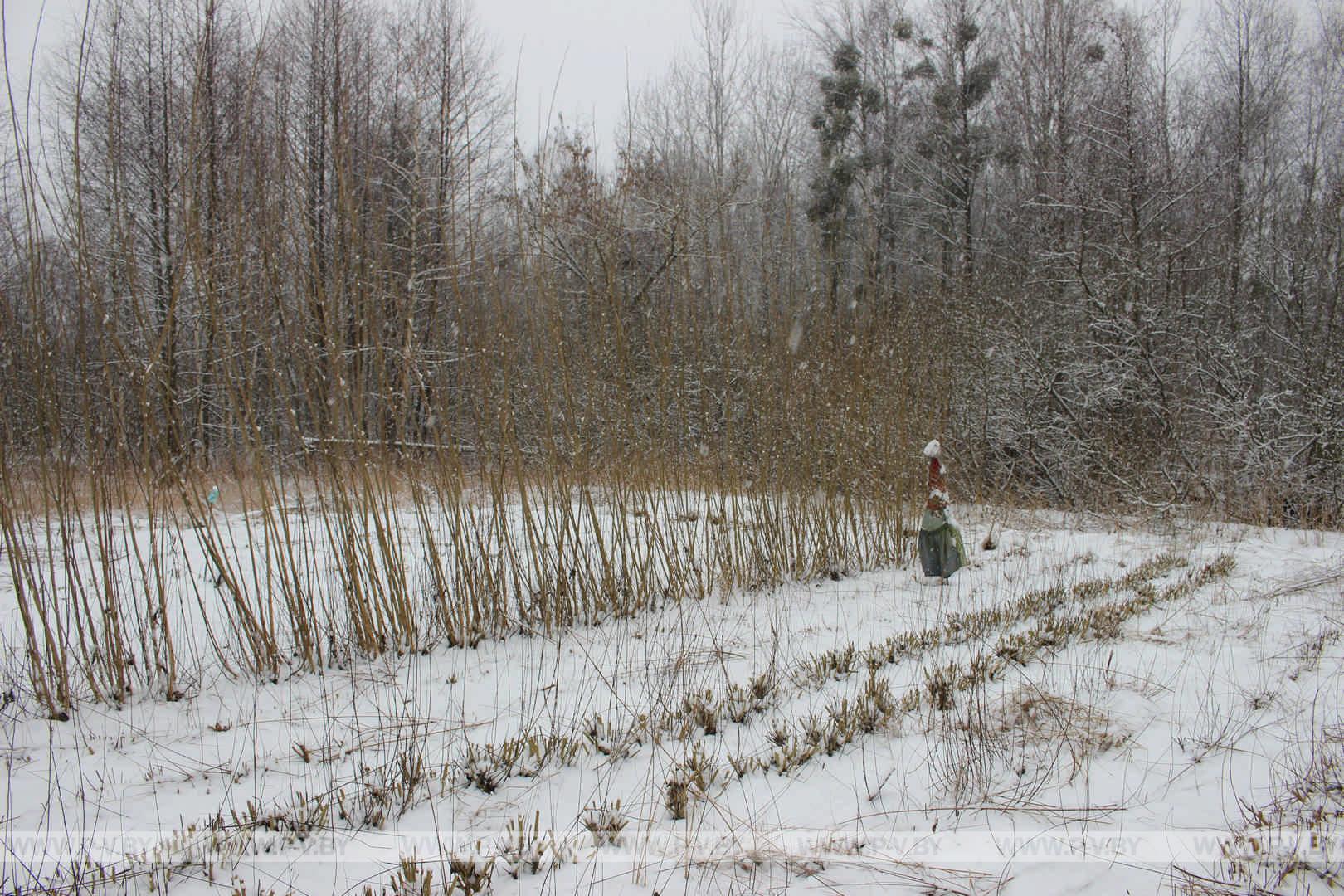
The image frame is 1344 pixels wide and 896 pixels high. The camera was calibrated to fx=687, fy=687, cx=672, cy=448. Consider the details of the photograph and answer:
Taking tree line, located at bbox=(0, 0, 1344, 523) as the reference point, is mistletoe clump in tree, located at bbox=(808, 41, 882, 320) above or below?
above

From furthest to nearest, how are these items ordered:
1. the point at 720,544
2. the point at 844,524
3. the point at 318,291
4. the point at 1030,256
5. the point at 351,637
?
the point at 1030,256 < the point at 844,524 < the point at 720,544 < the point at 351,637 < the point at 318,291

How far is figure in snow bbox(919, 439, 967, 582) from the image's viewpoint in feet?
14.0

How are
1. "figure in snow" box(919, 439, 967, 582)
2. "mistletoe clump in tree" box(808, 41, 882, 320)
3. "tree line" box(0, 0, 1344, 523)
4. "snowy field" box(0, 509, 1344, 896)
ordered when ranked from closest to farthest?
"snowy field" box(0, 509, 1344, 896)
"tree line" box(0, 0, 1344, 523)
"figure in snow" box(919, 439, 967, 582)
"mistletoe clump in tree" box(808, 41, 882, 320)

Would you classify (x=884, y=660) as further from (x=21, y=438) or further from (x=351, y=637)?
(x=21, y=438)

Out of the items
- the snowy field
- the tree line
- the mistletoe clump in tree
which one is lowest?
the snowy field

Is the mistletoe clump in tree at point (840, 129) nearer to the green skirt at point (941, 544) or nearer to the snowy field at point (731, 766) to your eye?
the green skirt at point (941, 544)

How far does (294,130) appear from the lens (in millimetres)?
3328

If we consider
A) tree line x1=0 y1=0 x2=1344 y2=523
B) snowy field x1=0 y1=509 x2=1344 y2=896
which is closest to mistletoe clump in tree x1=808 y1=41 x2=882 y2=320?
tree line x1=0 y1=0 x2=1344 y2=523

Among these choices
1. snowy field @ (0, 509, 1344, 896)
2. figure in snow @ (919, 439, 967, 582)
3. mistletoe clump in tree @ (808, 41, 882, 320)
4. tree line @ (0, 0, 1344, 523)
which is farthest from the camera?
mistletoe clump in tree @ (808, 41, 882, 320)

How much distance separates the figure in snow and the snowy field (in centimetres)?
79

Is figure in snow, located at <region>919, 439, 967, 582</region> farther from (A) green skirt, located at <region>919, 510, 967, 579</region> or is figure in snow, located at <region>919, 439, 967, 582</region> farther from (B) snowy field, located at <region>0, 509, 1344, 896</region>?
(B) snowy field, located at <region>0, 509, 1344, 896</region>

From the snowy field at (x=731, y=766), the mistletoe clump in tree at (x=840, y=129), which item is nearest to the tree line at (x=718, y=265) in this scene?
the mistletoe clump in tree at (x=840, y=129)

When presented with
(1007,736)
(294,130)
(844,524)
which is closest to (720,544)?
(844,524)

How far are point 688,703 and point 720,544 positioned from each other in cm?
205
